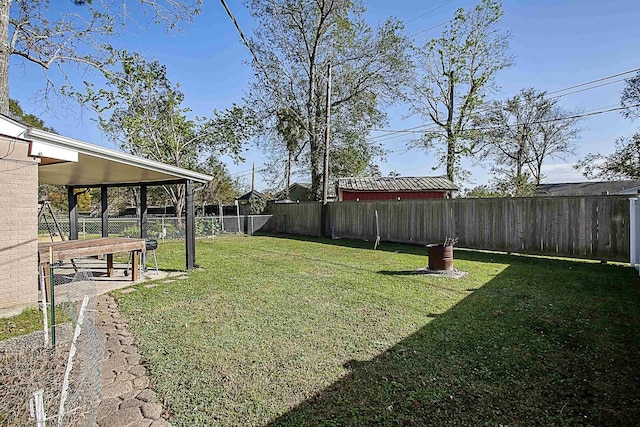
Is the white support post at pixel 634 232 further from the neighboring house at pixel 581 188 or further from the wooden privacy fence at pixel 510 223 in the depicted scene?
the neighboring house at pixel 581 188

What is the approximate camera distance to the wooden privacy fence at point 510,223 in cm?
726

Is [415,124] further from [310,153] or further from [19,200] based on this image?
[19,200]

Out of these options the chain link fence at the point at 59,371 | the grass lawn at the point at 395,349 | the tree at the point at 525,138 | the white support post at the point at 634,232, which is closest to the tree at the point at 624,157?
the tree at the point at 525,138

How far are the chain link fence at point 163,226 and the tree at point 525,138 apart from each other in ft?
46.1

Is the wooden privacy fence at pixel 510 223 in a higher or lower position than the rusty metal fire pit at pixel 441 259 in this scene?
higher

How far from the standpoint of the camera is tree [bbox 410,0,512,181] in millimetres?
17734

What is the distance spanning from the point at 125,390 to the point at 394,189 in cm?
1692

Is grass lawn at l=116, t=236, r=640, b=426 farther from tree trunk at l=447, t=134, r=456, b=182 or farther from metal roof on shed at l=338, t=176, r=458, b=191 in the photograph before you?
tree trunk at l=447, t=134, r=456, b=182

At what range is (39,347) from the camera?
10.2 ft

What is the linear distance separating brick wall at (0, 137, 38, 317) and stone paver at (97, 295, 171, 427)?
1548mm

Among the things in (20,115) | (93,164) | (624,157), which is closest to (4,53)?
(93,164)

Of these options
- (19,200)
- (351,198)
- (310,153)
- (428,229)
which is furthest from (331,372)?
(310,153)

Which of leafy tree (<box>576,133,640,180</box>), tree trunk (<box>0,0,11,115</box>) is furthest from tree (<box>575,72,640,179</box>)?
tree trunk (<box>0,0,11,115</box>)

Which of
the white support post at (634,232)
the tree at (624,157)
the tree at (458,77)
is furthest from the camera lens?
the tree at (458,77)
